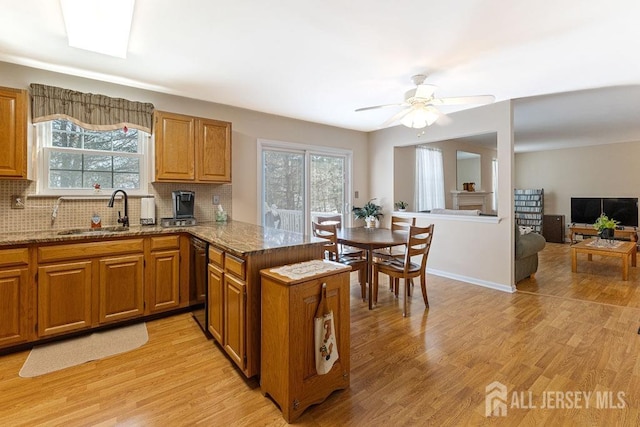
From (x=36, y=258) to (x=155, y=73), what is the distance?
77.5 inches

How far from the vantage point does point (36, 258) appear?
96.0 inches

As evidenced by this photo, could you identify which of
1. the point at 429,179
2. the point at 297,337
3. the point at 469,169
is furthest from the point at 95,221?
the point at 469,169

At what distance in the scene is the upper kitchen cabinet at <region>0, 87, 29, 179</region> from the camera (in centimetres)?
255

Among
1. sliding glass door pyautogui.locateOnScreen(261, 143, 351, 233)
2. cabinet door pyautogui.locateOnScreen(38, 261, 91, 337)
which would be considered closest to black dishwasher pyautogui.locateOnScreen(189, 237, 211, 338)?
cabinet door pyautogui.locateOnScreen(38, 261, 91, 337)

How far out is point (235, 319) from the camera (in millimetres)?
2080

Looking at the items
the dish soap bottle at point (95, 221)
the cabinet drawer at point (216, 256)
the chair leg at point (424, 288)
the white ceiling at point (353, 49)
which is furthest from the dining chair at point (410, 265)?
the dish soap bottle at point (95, 221)

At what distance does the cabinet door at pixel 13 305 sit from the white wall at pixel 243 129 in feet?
5.86

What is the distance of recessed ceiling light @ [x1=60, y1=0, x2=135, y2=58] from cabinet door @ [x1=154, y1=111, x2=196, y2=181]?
81cm

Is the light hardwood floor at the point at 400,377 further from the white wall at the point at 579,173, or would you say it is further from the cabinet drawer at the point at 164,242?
the white wall at the point at 579,173

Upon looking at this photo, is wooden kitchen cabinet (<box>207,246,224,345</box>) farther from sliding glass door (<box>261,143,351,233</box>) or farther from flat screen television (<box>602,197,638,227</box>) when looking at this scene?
flat screen television (<box>602,197,638,227</box>)

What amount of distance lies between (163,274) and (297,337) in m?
1.94

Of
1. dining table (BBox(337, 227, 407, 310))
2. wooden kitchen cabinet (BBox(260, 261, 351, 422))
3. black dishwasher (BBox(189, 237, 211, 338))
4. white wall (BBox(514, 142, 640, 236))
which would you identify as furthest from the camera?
white wall (BBox(514, 142, 640, 236))

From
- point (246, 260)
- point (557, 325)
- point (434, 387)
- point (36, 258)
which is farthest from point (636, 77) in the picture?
point (36, 258)

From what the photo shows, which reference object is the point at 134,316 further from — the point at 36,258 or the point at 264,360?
the point at 264,360
